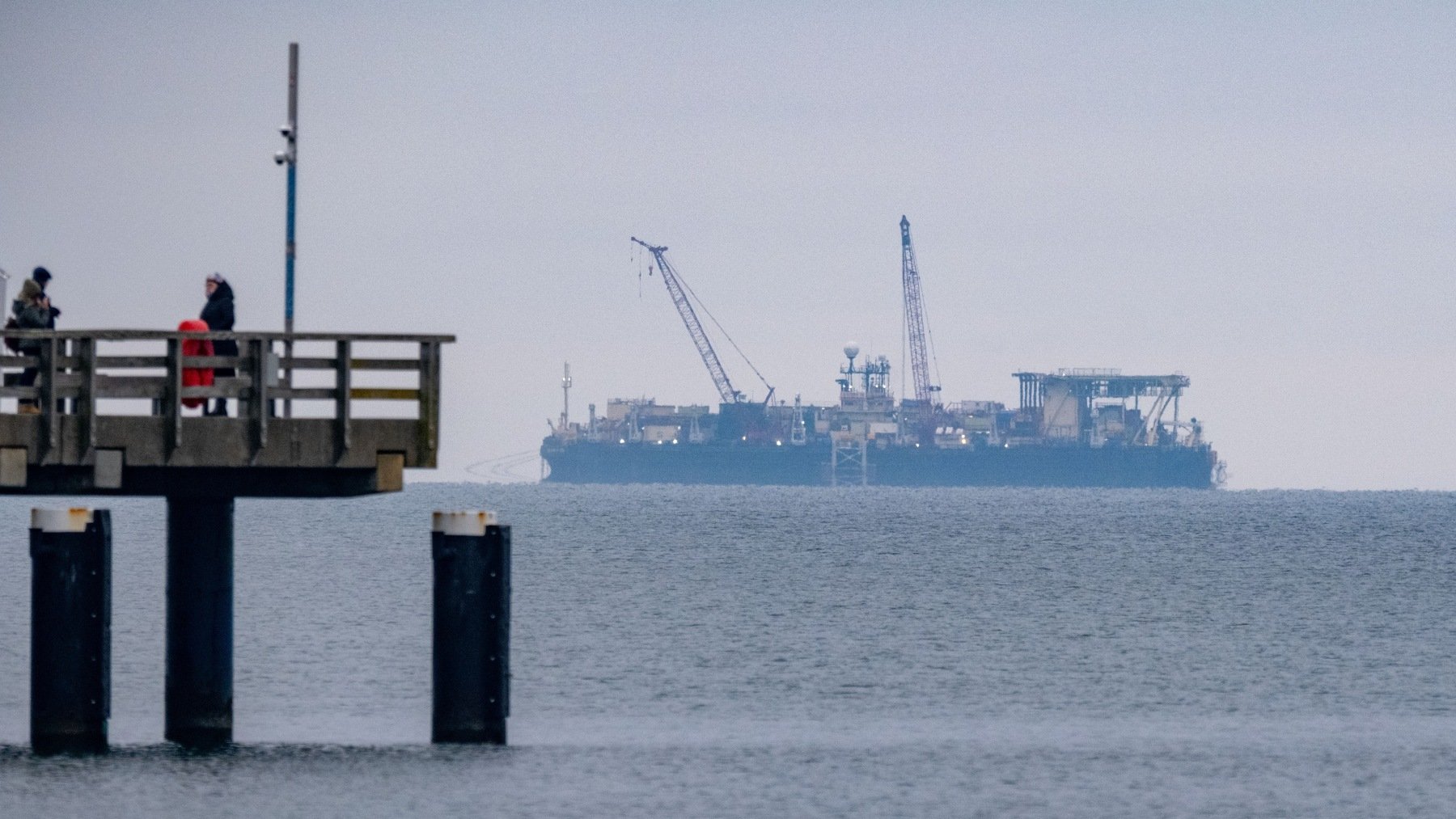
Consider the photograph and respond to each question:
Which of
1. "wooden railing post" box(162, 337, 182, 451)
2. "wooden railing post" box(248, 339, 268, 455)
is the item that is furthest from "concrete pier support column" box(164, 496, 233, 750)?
"wooden railing post" box(248, 339, 268, 455)

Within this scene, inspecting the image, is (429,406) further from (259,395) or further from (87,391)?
(87,391)

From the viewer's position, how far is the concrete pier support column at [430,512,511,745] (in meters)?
26.3

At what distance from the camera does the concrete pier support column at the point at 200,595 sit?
89.9 ft

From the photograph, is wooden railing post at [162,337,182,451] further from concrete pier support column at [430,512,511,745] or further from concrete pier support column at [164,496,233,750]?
concrete pier support column at [430,512,511,745]

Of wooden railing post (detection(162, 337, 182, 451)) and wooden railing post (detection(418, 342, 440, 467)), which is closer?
wooden railing post (detection(162, 337, 182, 451))

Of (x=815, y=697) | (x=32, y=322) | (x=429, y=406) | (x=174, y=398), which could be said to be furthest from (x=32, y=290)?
(x=815, y=697)

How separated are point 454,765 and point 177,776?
320 centimetres

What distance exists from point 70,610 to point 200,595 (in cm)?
167

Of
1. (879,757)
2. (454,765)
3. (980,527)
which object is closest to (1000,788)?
(879,757)

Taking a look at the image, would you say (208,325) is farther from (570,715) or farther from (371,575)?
(371,575)

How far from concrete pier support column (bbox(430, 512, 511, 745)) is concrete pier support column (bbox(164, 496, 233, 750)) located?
8.73 ft

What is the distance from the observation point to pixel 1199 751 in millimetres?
32281

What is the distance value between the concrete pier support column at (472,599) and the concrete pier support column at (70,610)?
12.2ft

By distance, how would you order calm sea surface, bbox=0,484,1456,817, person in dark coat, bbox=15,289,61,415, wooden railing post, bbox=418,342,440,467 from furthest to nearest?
calm sea surface, bbox=0,484,1456,817
person in dark coat, bbox=15,289,61,415
wooden railing post, bbox=418,342,440,467
